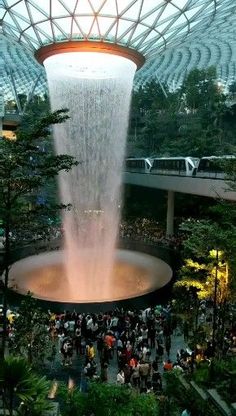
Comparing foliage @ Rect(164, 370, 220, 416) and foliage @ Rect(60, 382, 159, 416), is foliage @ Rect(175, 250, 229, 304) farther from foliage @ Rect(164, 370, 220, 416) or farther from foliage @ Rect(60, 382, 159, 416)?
foliage @ Rect(60, 382, 159, 416)

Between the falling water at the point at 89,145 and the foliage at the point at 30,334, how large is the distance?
8657mm

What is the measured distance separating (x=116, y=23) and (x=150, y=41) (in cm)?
334

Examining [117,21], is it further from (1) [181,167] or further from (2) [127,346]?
(2) [127,346]

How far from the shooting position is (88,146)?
37562 mm

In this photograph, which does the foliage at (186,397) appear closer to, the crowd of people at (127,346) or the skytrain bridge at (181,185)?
the crowd of people at (127,346)

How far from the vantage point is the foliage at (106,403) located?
8.63m

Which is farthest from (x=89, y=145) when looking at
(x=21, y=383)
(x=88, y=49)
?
(x=21, y=383)

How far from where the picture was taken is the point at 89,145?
3781 cm

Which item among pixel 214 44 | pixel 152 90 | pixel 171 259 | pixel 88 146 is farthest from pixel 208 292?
pixel 152 90

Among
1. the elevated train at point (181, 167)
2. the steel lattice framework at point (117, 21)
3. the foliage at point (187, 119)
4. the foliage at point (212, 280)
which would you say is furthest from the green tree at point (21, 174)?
the foliage at point (187, 119)

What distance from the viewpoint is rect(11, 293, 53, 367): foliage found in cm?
1319

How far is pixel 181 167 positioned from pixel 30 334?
2760 centimetres

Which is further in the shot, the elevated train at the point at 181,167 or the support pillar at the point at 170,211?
the support pillar at the point at 170,211

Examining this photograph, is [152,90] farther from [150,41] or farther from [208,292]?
[208,292]
